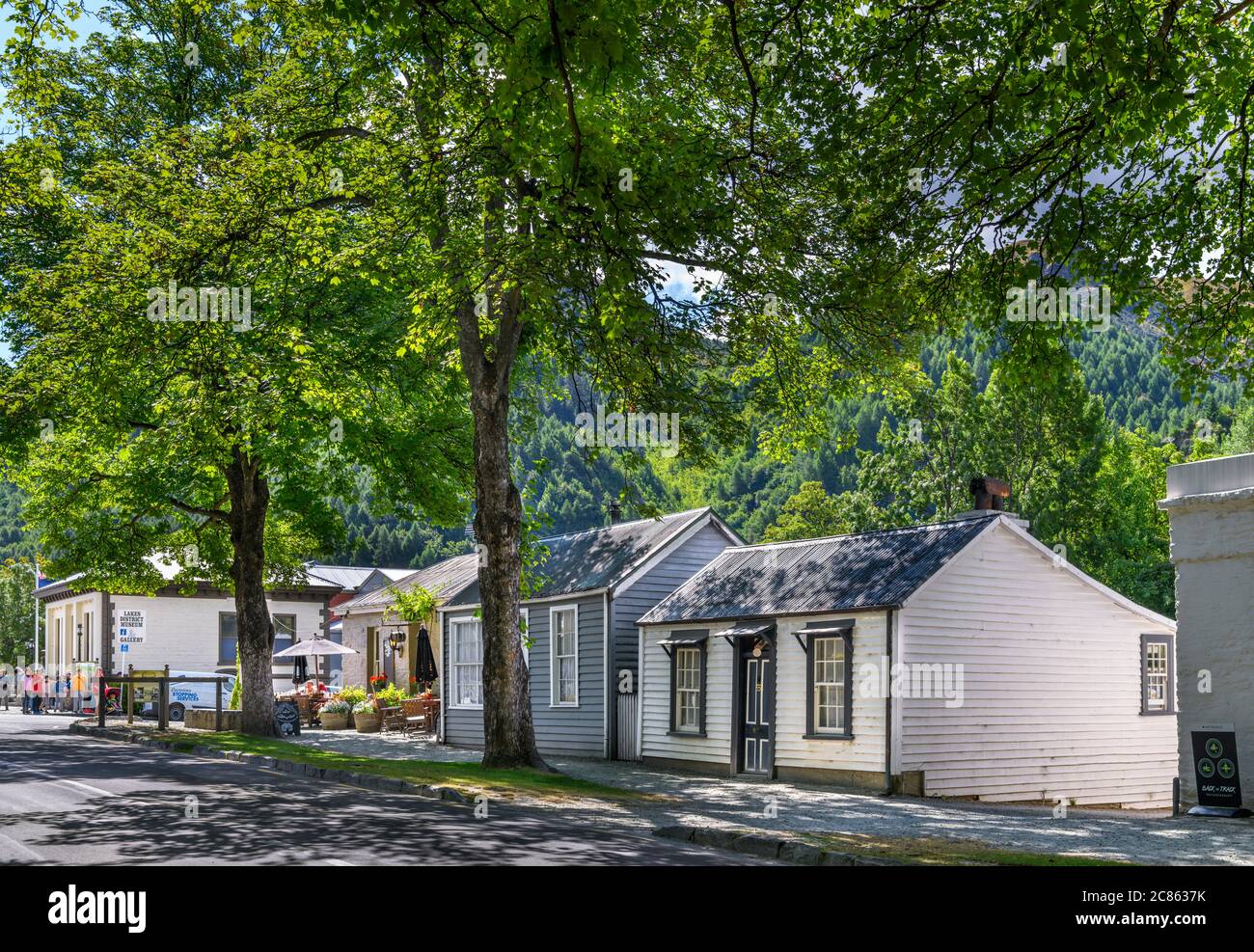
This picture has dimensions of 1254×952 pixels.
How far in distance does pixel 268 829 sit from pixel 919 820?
8522mm

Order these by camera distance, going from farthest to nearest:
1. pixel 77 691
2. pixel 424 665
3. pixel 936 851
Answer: pixel 77 691
pixel 424 665
pixel 936 851

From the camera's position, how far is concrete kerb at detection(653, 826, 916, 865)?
11.5m

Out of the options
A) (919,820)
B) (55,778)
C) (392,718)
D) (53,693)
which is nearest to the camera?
(919,820)

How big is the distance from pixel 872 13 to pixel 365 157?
8747 millimetres

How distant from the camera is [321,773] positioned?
19.9 meters

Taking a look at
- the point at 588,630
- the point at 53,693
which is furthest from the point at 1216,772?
the point at 53,693

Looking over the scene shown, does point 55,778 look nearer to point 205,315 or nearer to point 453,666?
point 205,315

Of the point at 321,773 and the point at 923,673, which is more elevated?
the point at 923,673

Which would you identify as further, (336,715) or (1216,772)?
(336,715)

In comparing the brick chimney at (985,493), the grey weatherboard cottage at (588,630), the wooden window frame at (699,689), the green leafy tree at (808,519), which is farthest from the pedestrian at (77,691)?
the brick chimney at (985,493)

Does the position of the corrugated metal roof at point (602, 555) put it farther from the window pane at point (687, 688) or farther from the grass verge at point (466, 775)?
the grass verge at point (466, 775)

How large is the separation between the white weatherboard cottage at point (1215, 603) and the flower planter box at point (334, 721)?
27.1 metres

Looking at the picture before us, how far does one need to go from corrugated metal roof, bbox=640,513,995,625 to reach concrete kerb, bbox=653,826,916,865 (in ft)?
28.2
